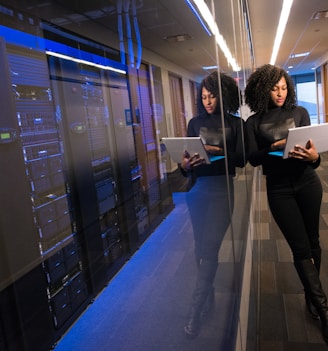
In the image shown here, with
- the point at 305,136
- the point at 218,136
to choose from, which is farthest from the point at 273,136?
the point at 218,136

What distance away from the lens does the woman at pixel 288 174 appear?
1674 mm

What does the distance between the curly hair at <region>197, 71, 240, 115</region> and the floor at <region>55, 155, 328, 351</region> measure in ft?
1.06

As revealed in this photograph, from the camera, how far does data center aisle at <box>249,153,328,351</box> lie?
1623 millimetres

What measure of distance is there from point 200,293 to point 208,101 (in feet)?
2.12

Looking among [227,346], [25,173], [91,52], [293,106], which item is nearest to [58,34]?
[91,52]

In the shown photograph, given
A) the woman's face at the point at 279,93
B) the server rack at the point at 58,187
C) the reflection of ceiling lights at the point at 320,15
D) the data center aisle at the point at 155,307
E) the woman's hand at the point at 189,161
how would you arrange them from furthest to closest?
the reflection of ceiling lights at the point at 320,15 → the woman's face at the point at 279,93 → the woman's hand at the point at 189,161 → the data center aisle at the point at 155,307 → the server rack at the point at 58,187

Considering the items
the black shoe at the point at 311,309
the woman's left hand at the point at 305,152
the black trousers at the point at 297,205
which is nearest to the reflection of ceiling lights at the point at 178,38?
the woman's left hand at the point at 305,152

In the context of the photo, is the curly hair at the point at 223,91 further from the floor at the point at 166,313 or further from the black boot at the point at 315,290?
the black boot at the point at 315,290

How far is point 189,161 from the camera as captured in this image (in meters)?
1.03

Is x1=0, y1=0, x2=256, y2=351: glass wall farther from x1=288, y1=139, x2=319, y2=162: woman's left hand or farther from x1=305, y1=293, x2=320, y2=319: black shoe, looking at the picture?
x1=305, y1=293, x2=320, y2=319: black shoe

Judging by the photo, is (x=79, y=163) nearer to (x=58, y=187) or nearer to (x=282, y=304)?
(x=58, y=187)

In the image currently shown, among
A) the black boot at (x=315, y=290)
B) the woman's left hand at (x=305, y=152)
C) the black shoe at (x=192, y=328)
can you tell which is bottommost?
the black boot at (x=315, y=290)

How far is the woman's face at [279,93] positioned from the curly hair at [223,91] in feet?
0.61

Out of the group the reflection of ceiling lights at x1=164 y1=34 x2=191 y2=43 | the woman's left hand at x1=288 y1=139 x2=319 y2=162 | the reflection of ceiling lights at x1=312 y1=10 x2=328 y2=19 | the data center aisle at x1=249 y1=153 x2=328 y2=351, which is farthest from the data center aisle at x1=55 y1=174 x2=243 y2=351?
the reflection of ceiling lights at x1=312 y1=10 x2=328 y2=19
